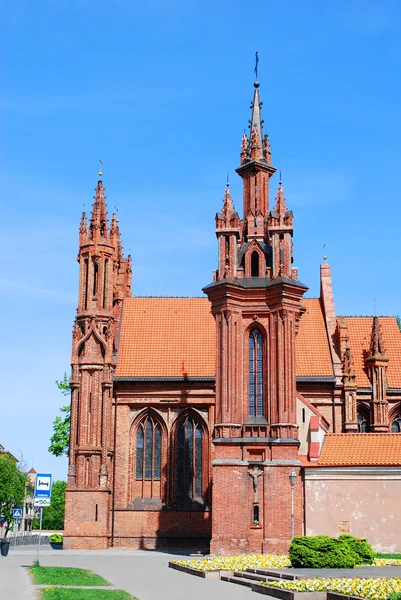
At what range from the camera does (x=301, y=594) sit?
2011 centimetres

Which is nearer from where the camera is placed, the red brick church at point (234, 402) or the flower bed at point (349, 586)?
the flower bed at point (349, 586)

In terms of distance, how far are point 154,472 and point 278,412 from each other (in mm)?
11149

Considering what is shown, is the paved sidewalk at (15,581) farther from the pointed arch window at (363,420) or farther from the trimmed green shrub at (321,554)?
the pointed arch window at (363,420)

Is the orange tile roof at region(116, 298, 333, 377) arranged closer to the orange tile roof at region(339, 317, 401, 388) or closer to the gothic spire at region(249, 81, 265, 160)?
the orange tile roof at region(339, 317, 401, 388)

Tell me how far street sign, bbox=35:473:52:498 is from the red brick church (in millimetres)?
11424

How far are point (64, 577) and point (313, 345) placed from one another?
29216mm

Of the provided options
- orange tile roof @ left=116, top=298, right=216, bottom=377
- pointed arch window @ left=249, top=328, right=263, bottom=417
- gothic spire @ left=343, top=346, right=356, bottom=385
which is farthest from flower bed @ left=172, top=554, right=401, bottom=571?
orange tile roof @ left=116, top=298, right=216, bottom=377

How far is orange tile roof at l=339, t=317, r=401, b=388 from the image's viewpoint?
52094 millimetres

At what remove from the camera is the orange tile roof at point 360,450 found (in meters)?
41.0

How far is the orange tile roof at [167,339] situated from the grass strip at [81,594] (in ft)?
92.8

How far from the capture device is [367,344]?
54656 millimetres

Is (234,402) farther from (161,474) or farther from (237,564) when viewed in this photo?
(237,564)

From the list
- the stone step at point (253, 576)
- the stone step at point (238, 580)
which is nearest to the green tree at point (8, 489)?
the stone step at point (253, 576)

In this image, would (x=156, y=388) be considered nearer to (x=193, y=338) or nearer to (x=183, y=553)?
(x=193, y=338)
